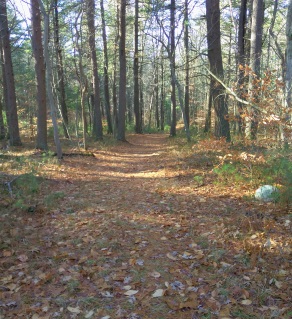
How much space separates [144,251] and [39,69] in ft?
35.1

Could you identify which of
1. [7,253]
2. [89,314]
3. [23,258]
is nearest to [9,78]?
[7,253]

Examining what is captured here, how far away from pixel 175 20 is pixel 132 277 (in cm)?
1402


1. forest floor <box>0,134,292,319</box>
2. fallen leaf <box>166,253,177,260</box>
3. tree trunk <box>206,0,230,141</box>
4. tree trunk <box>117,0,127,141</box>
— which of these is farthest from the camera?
tree trunk <box>117,0,127,141</box>

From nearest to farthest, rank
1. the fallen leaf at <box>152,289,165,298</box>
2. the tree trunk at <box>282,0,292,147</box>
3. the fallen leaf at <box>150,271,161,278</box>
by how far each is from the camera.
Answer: the fallen leaf at <box>152,289,165,298</box> → the fallen leaf at <box>150,271,161,278</box> → the tree trunk at <box>282,0,292,147</box>

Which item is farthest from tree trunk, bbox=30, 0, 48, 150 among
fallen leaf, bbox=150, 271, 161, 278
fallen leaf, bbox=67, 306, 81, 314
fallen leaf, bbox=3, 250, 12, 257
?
fallen leaf, bbox=67, 306, 81, 314

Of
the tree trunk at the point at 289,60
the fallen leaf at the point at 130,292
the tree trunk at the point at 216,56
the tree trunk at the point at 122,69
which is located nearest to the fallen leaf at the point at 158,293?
the fallen leaf at the point at 130,292

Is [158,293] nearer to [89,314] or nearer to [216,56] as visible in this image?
[89,314]

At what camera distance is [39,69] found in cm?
1234

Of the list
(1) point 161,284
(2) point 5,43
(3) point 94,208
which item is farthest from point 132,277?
(2) point 5,43

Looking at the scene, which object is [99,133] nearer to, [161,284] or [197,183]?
[197,183]

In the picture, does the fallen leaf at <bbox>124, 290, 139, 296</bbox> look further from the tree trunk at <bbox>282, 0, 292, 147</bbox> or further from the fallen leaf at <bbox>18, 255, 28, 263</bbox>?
the tree trunk at <bbox>282, 0, 292, 147</bbox>

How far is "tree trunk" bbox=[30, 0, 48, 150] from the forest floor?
5.79 meters

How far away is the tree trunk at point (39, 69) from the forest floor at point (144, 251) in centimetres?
579

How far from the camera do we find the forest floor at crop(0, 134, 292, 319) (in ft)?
10.1
